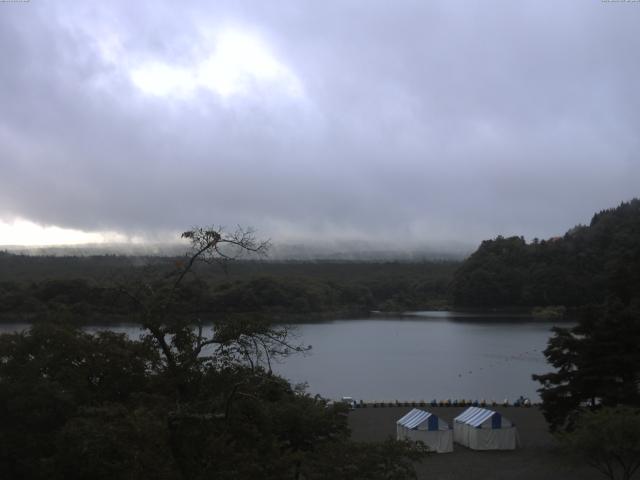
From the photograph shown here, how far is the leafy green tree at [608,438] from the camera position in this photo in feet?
47.9

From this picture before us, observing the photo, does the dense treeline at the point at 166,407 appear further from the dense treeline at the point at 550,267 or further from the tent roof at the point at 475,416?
the dense treeline at the point at 550,267

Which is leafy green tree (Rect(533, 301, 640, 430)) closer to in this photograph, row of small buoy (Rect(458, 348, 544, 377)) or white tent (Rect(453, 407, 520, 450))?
white tent (Rect(453, 407, 520, 450))

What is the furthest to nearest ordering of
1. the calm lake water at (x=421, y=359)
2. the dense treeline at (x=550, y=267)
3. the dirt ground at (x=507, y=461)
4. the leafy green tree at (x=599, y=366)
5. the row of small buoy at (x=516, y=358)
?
the dense treeline at (x=550, y=267) → the row of small buoy at (x=516, y=358) → the calm lake water at (x=421, y=359) → the leafy green tree at (x=599, y=366) → the dirt ground at (x=507, y=461)

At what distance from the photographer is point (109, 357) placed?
37.6 feet

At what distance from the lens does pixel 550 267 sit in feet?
299

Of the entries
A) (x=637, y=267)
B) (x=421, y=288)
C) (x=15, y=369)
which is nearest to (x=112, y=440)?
(x=15, y=369)

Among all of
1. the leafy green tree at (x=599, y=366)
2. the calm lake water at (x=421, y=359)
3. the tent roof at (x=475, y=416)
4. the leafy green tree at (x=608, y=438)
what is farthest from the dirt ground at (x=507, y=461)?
the calm lake water at (x=421, y=359)

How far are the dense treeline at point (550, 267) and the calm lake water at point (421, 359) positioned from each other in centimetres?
856

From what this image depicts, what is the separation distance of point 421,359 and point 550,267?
45856 millimetres

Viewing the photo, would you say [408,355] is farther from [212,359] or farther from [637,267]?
[212,359]

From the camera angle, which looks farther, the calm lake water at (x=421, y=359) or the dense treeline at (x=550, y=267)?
the dense treeline at (x=550, y=267)

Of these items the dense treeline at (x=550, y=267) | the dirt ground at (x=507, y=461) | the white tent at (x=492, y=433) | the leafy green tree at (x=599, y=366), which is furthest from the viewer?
the dense treeline at (x=550, y=267)

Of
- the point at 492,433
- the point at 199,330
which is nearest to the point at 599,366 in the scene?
the point at 492,433

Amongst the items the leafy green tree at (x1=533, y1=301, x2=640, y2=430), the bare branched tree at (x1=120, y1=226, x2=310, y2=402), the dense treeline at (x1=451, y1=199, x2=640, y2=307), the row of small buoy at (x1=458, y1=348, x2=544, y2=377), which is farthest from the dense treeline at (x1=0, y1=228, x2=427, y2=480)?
the dense treeline at (x1=451, y1=199, x2=640, y2=307)
